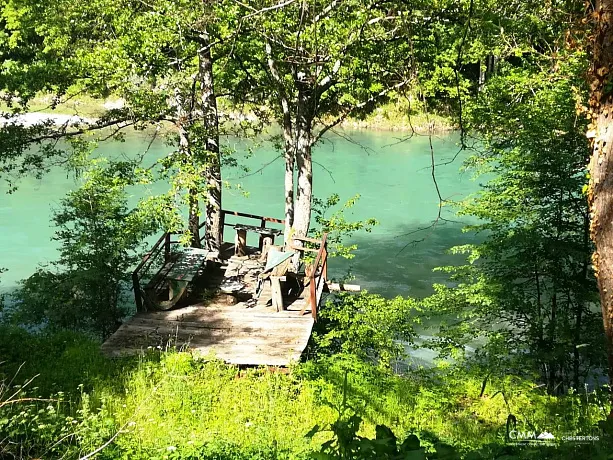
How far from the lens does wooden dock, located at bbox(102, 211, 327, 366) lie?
774cm

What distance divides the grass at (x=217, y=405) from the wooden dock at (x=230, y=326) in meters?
0.39

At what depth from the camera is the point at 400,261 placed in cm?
1631

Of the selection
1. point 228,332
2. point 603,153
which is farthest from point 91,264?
point 603,153

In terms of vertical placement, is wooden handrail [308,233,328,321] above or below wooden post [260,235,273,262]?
below

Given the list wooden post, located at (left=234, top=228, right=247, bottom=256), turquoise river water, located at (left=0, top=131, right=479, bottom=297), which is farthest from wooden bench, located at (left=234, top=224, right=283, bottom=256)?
turquoise river water, located at (left=0, top=131, right=479, bottom=297)

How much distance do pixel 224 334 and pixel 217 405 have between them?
86.2 inches

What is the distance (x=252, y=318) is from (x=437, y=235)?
10694 mm

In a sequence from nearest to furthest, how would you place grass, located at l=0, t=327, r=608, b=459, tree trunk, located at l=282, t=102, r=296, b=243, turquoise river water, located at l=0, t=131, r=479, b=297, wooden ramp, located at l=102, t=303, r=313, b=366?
grass, located at l=0, t=327, r=608, b=459
wooden ramp, located at l=102, t=303, r=313, b=366
tree trunk, located at l=282, t=102, r=296, b=243
turquoise river water, located at l=0, t=131, r=479, b=297

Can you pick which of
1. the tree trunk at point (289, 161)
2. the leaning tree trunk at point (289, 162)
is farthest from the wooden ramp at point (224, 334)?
the tree trunk at point (289, 161)

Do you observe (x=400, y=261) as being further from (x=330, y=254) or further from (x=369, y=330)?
(x=369, y=330)

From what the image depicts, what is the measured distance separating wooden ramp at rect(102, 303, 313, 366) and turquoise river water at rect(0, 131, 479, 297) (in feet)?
14.2

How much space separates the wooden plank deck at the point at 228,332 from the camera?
771 centimetres

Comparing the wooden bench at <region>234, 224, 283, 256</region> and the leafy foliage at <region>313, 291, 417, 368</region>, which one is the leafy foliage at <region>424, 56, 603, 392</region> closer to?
the leafy foliage at <region>313, 291, 417, 368</region>

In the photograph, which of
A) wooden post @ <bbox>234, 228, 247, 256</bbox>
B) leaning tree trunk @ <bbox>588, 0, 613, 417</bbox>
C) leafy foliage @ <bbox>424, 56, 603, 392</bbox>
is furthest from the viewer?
wooden post @ <bbox>234, 228, 247, 256</bbox>
